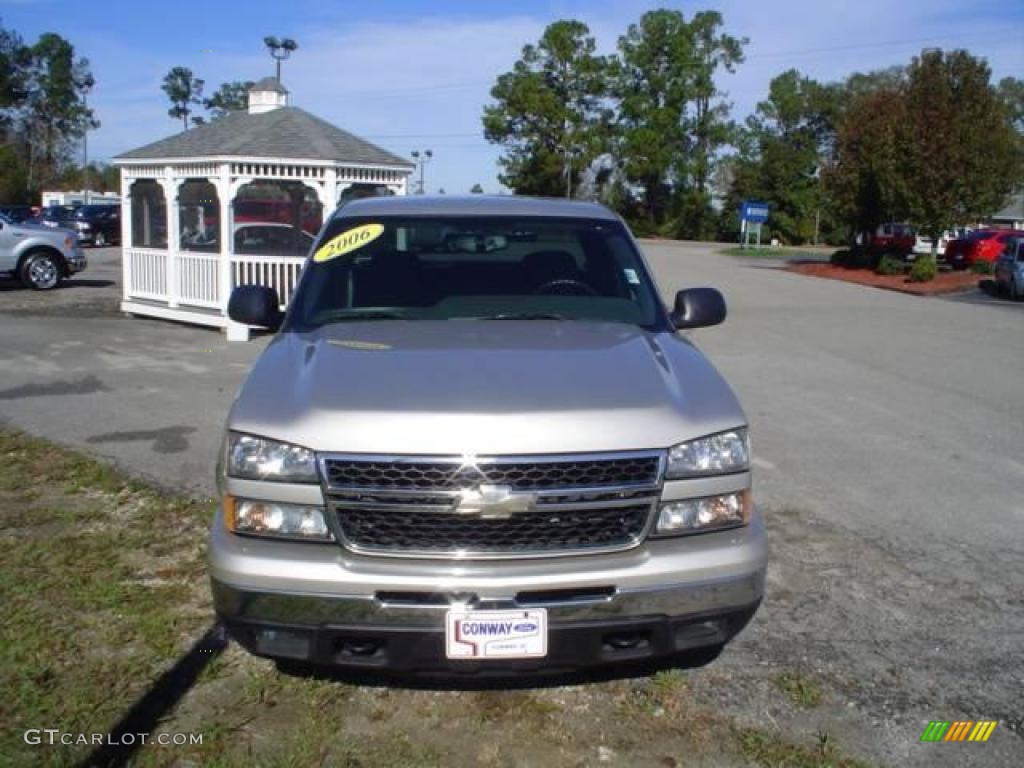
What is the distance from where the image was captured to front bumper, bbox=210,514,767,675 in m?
3.11

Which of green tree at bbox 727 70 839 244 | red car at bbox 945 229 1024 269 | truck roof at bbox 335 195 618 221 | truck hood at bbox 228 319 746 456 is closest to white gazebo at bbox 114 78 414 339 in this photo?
truck roof at bbox 335 195 618 221

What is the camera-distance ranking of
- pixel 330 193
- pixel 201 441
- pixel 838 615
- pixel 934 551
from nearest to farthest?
pixel 838 615
pixel 934 551
pixel 201 441
pixel 330 193

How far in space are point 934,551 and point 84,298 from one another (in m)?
17.5

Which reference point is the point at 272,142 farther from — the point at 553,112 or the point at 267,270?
the point at 553,112

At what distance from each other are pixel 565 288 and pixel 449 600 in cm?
207

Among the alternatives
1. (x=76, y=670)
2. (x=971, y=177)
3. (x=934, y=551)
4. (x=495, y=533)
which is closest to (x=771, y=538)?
(x=934, y=551)

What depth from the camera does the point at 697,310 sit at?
4.84 m

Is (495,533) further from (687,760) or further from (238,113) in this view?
(238,113)

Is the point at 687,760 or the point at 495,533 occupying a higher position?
the point at 495,533

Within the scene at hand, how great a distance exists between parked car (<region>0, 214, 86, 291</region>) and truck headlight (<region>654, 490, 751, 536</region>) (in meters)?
20.1

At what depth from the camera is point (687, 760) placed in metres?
3.33

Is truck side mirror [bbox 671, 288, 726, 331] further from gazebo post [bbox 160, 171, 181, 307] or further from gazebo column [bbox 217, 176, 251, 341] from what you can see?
gazebo post [bbox 160, 171, 181, 307]

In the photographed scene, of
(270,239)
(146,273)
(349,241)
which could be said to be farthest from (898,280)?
(349,241)

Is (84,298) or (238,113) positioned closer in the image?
(238,113)
